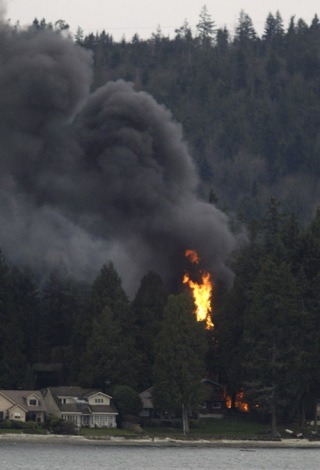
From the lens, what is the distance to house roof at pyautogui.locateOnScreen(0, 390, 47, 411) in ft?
397

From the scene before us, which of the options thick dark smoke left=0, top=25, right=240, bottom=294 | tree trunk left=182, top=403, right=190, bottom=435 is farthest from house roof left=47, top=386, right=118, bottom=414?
thick dark smoke left=0, top=25, right=240, bottom=294

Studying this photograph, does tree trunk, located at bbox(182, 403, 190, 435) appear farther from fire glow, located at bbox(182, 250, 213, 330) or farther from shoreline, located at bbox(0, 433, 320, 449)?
fire glow, located at bbox(182, 250, 213, 330)

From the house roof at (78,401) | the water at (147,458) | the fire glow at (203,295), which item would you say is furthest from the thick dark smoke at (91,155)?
the water at (147,458)

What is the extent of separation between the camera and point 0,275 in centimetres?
13462

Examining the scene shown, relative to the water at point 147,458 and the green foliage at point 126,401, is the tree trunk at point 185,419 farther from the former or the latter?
the water at point 147,458

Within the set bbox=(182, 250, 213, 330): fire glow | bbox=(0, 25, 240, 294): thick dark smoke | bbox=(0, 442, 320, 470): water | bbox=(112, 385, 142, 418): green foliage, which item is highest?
bbox=(0, 25, 240, 294): thick dark smoke

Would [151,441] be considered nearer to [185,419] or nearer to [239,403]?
[185,419]

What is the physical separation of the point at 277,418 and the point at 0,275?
2908 cm

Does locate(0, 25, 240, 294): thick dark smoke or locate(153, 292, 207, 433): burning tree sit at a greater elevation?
locate(0, 25, 240, 294): thick dark smoke

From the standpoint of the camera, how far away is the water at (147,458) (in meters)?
99.4

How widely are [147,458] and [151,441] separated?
39.4 ft

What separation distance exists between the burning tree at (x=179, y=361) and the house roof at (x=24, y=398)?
9.87 metres

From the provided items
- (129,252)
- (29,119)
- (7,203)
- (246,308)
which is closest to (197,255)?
(129,252)

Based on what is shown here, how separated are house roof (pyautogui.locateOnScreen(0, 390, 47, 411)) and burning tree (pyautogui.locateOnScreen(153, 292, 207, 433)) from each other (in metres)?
9.87
